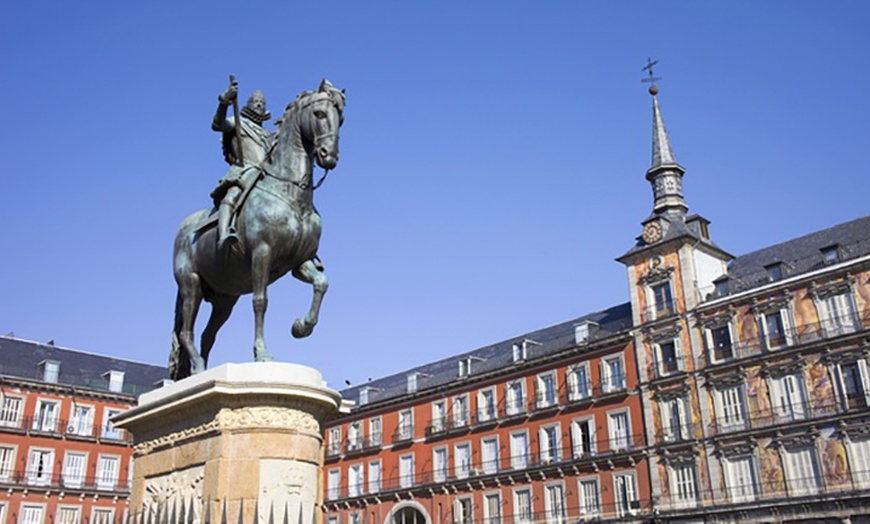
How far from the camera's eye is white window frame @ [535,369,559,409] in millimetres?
48281

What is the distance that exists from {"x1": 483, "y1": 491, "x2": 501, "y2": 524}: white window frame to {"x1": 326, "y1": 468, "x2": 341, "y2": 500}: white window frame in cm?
1281

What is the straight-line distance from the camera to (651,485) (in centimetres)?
4225

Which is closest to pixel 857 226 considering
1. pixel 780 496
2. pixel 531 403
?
pixel 780 496

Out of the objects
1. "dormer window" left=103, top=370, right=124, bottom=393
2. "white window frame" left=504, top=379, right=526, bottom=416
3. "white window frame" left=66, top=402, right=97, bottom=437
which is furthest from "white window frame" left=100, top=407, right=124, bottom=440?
"white window frame" left=504, top=379, right=526, bottom=416

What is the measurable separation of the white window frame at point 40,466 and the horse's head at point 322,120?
46.7 m

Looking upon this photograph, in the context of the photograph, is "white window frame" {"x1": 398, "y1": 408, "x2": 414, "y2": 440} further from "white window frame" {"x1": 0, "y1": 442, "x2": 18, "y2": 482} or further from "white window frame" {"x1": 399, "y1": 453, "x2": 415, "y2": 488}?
"white window frame" {"x1": 0, "y1": 442, "x2": 18, "y2": 482}

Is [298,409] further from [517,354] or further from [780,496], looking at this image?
[517,354]

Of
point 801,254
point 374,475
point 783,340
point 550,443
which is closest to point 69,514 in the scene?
point 374,475

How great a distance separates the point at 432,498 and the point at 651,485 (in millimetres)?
15178

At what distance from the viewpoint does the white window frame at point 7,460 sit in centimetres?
4700

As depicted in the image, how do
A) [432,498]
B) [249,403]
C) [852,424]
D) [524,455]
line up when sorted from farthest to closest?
[432,498] < [524,455] < [852,424] < [249,403]

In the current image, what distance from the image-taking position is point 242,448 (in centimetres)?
741

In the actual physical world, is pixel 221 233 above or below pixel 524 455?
below

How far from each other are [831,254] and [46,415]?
144 feet
